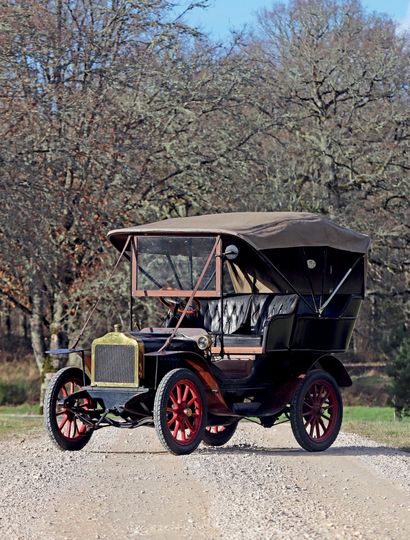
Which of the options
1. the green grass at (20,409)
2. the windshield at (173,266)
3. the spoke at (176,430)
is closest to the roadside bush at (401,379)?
the green grass at (20,409)

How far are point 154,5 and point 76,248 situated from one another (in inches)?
224

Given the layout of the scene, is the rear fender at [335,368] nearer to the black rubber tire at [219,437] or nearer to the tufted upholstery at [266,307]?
the tufted upholstery at [266,307]

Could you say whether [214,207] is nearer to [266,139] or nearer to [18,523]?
[266,139]

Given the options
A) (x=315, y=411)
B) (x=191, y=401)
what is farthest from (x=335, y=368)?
(x=191, y=401)

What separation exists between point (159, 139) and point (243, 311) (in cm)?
1156

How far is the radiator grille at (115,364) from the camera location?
12.1 metres

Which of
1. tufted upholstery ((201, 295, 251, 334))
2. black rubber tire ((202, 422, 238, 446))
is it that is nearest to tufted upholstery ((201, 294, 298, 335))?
tufted upholstery ((201, 295, 251, 334))

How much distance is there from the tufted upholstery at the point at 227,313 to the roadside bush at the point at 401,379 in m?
14.1

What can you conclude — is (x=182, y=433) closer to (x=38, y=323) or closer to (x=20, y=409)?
(x=38, y=323)

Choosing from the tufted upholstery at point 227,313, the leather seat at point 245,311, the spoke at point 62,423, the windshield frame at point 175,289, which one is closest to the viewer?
the spoke at point 62,423

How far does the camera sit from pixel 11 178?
848 inches

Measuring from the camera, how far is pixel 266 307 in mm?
14383

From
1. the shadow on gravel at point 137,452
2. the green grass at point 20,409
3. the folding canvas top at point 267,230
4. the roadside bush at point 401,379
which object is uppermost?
the folding canvas top at point 267,230

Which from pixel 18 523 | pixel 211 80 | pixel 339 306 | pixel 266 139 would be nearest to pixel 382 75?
pixel 266 139
